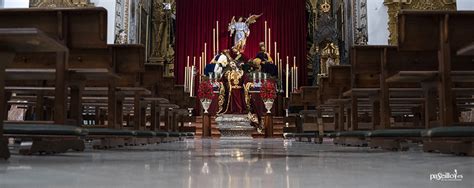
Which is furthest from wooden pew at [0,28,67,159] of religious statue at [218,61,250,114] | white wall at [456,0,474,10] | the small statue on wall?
the small statue on wall

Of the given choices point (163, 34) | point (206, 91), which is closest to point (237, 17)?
point (163, 34)

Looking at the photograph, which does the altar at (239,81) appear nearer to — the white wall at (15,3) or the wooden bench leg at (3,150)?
the white wall at (15,3)

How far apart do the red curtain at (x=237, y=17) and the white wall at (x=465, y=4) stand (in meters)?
4.75

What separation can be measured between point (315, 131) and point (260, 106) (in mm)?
5072

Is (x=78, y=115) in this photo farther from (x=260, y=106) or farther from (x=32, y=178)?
(x=260, y=106)

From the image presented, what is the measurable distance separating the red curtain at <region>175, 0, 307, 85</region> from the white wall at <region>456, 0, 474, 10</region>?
475 centimetres

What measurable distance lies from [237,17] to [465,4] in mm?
5864

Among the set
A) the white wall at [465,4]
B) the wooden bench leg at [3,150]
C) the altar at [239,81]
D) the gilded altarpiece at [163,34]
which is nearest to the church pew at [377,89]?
the wooden bench leg at [3,150]

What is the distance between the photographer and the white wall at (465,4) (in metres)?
7.83

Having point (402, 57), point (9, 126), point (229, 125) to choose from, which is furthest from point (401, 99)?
point (229, 125)

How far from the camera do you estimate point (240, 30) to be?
12094mm

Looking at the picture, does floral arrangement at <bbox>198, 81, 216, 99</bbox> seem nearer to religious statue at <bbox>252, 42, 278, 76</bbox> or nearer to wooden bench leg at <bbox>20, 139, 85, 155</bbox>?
religious statue at <bbox>252, 42, 278, 76</bbox>

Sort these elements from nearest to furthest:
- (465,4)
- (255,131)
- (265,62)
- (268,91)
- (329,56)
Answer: (465,4), (255,131), (268,91), (329,56), (265,62)

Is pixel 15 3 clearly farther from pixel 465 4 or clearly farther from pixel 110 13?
pixel 465 4
